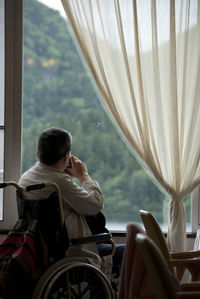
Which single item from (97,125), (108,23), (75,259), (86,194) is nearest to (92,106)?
(97,125)

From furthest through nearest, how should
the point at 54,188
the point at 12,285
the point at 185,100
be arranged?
the point at 185,100
the point at 54,188
the point at 12,285

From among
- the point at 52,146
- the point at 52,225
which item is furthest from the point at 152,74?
the point at 52,225

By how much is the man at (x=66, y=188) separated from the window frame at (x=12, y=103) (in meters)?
0.78

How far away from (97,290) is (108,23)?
1733 millimetres

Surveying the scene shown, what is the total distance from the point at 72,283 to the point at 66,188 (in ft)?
1.50

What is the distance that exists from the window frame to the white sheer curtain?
404mm

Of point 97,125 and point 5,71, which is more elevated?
point 5,71

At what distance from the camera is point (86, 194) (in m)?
2.31

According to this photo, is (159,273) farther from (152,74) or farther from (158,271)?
(152,74)

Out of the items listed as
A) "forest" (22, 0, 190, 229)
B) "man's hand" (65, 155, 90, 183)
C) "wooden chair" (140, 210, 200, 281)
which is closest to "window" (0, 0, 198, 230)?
"forest" (22, 0, 190, 229)

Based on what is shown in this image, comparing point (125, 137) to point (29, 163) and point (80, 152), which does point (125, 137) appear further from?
point (29, 163)

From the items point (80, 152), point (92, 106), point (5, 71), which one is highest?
point (5, 71)

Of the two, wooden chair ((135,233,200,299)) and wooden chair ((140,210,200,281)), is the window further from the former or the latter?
wooden chair ((135,233,200,299))

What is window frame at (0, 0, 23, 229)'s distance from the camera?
3.11 meters
